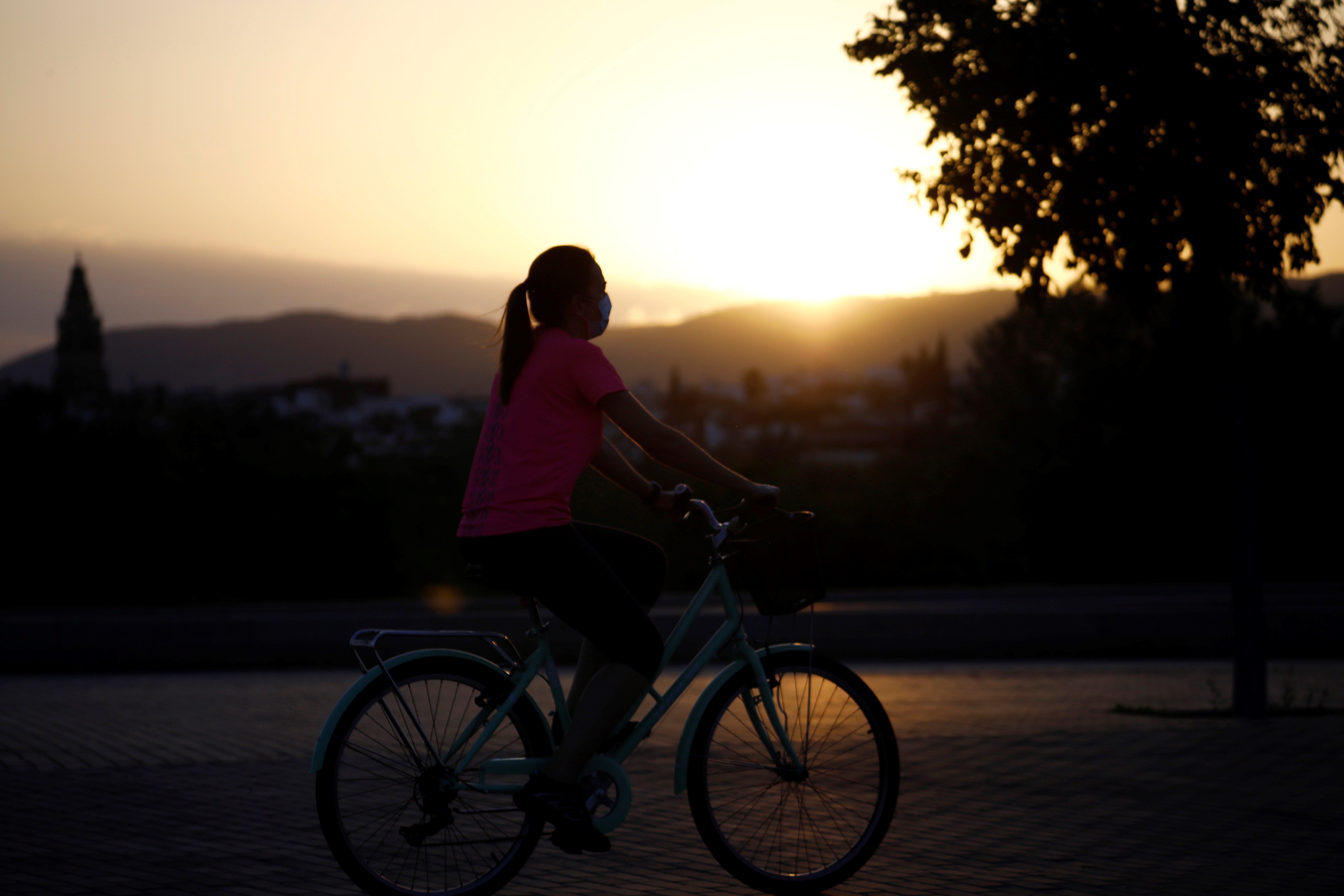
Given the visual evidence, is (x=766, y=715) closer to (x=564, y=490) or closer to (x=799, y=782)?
(x=799, y=782)

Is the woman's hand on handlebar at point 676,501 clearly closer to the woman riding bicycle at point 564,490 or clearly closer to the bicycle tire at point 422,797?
the woman riding bicycle at point 564,490

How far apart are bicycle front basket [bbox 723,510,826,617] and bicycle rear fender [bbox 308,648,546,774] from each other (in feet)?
2.45

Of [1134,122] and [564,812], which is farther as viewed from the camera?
[1134,122]

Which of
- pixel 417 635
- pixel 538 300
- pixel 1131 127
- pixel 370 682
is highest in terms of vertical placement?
pixel 1131 127

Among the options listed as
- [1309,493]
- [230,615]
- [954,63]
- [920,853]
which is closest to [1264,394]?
[1309,493]

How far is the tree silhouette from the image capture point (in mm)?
8086

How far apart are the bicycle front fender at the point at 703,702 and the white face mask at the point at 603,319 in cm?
109

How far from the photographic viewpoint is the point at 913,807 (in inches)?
244

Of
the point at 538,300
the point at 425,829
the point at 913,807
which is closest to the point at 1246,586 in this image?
the point at 913,807

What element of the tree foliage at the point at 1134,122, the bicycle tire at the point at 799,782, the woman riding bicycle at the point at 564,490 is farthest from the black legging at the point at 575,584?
the tree foliage at the point at 1134,122

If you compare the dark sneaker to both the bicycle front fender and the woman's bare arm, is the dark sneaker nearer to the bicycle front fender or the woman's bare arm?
the bicycle front fender

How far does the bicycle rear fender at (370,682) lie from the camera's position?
169 inches

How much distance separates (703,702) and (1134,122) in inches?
196

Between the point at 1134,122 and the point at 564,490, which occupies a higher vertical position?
the point at 1134,122
